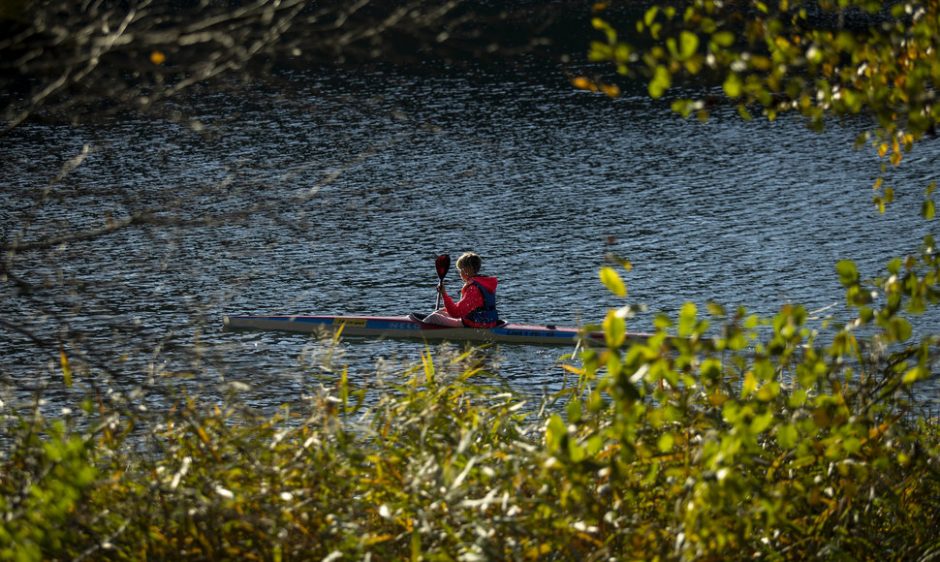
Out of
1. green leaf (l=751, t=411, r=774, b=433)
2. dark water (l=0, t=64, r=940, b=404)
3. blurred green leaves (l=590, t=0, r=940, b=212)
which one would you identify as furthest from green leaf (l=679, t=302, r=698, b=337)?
dark water (l=0, t=64, r=940, b=404)

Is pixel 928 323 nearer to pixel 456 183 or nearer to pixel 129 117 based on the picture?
pixel 456 183

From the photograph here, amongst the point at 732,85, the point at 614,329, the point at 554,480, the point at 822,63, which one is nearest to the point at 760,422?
the point at 614,329

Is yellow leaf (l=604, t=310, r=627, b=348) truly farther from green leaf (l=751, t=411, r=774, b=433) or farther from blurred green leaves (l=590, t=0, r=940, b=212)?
blurred green leaves (l=590, t=0, r=940, b=212)

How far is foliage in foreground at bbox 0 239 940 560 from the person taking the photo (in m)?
4.77

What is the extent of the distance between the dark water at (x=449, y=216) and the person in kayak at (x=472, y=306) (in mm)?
566

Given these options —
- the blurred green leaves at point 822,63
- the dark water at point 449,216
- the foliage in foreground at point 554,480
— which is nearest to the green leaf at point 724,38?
the blurred green leaves at point 822,63

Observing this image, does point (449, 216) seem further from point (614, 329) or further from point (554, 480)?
point (614, 329)

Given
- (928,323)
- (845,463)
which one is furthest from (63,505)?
(928,323)

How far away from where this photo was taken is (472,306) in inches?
652

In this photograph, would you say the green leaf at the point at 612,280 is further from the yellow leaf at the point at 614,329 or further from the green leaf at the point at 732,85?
the green leaf at the point at 732,85

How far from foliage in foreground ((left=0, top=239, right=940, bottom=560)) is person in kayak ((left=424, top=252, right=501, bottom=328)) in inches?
365

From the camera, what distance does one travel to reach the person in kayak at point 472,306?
53.7 ft

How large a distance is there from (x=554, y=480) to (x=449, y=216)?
1861 centimetres

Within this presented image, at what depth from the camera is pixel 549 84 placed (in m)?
37.2
